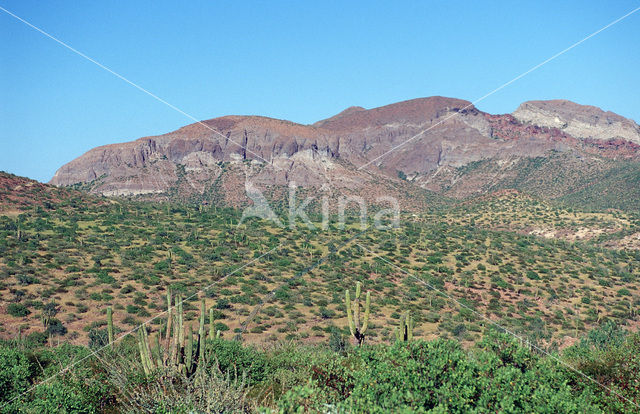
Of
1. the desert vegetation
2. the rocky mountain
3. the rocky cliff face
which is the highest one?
the rocky cliff face

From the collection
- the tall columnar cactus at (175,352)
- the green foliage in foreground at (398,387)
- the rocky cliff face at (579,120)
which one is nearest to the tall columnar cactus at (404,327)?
the green foliage in foreground at (398,387)

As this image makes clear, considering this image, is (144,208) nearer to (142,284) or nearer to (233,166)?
(142,284)

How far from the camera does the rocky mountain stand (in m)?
102

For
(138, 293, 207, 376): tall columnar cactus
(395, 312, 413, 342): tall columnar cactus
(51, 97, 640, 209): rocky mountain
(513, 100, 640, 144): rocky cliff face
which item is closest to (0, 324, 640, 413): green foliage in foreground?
(138, 293, 207, 376): tall columnar cactus

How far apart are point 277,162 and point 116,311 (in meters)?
83.7

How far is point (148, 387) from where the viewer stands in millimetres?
11367

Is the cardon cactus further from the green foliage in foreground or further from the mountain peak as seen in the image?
the mountain peak

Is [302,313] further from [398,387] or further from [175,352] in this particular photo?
[398,387]

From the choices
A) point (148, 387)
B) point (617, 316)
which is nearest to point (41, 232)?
point (148, 387)

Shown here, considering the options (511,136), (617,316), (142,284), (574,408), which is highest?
(511,136)

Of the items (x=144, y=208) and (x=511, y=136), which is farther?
(x=511, y=136)

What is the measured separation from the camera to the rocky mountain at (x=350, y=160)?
10231cm

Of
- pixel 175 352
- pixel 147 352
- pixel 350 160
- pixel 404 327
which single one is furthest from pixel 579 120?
pixel 147 352

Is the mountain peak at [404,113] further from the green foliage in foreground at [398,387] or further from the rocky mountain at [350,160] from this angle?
the green foliage in foreground at [398,387]
